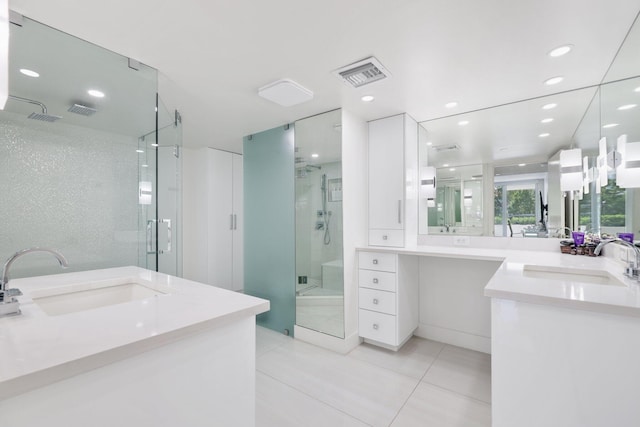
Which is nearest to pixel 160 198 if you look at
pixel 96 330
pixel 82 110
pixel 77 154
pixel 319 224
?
pixel 77 154

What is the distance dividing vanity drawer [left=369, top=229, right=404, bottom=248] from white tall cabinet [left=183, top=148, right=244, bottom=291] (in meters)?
2.51

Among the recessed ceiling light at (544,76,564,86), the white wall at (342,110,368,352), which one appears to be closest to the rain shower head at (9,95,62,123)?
the white wall at (342,110,368,352)

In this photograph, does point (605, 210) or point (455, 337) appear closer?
point (605, 210)

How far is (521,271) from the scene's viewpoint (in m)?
1.65

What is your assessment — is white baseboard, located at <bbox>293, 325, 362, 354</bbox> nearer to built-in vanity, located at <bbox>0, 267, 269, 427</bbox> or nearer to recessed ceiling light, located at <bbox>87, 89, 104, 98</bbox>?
built-in vanity, located at <bbox>0, 267, 269, 427</bbox>

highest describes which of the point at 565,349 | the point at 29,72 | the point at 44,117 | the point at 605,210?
the point at 29,72

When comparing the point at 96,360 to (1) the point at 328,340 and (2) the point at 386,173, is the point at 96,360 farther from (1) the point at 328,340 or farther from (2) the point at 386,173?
(2) the point at 386,173

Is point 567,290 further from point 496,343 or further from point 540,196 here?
point 540,196

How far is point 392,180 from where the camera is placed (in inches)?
114

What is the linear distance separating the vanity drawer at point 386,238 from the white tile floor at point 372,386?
3.39 ft

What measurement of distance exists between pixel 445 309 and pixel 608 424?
1963 mm

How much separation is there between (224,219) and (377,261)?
2.72 meters

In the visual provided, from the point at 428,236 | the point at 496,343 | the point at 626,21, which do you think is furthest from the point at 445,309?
the point at 626,21

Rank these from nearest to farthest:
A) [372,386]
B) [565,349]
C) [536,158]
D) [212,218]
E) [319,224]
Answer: [565,349] < [372,386] < [536,158] < [319,224] < [212,218]
